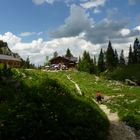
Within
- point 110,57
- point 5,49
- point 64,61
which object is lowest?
point 64,61

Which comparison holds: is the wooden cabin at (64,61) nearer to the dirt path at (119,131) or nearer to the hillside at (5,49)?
the hillside at (5,49)

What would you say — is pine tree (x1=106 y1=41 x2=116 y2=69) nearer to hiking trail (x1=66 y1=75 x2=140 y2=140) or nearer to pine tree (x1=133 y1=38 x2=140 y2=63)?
pine tree (x1=133 y1=38 x2=140 y2=63)

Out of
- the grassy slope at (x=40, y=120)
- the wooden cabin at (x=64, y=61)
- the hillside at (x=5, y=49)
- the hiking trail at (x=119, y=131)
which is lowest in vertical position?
the hiking trail at (x=119, y=131)

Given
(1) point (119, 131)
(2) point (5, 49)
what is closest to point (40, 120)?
(1) point (119, 131)

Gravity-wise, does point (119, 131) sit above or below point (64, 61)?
below

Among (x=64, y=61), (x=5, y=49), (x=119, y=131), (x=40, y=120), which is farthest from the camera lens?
(x=5, y=49)

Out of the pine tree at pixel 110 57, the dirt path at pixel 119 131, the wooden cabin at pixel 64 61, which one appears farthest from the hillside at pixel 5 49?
the dirt path at pixel 119 131

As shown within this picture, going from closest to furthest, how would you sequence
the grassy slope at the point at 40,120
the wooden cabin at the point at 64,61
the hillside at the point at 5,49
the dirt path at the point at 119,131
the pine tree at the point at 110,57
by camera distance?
the grassy slope at the point at 40,120 → the dirt path at the point at 119,131 → the wooden cabin at the point at 64,61 → the hillside at the point at 5,49 → the pine tree at the point at 110,57

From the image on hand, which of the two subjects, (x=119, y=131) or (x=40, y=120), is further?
(x=119, y=131)

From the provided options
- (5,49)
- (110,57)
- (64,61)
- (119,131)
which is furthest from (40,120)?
(110,57)

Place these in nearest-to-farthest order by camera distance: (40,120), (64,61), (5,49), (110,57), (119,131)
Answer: (40,120) < (119,131) < (64,61) < (5,49) < (110,57)

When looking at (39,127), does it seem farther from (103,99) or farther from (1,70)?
(103,99)

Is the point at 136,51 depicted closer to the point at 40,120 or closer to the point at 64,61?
the point at 64,61

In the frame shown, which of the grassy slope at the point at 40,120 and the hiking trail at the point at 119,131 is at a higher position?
the grassy slope at the point at 40,120
